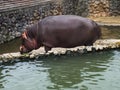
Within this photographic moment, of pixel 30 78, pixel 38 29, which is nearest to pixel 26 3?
pixel 38 29

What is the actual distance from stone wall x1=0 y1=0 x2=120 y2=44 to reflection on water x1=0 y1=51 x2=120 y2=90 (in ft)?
13.8

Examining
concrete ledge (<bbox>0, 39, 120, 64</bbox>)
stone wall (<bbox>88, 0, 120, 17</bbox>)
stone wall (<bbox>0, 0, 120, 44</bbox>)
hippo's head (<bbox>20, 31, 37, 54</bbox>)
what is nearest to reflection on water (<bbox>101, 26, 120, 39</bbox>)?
concrete ledge (<bbox>0, 39, 120, 64</bbox>)

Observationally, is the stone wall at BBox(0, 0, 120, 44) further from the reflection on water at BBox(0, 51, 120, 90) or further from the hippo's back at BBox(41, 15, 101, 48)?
the hippo's back at BBox(41, 15, 101, 48)

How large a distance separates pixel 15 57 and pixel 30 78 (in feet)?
7.20

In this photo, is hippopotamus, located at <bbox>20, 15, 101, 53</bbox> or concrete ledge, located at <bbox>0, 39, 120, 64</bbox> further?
concrete ledge, located at <bbox>0, 39, 120, 64</bbox>

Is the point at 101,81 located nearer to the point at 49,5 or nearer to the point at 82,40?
the point at 82,40

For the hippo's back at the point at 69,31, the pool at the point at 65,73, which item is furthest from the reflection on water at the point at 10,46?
the hippo's back at the point at 69,31

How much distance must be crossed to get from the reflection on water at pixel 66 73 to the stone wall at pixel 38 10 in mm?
4207

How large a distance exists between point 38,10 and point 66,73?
8703 mm

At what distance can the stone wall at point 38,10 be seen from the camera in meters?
15.3

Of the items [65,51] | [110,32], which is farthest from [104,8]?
[65,51]

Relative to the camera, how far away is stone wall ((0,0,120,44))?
15297 millimetres

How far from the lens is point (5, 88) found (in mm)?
8523

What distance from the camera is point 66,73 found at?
9.76 m
